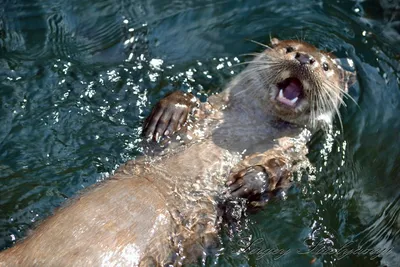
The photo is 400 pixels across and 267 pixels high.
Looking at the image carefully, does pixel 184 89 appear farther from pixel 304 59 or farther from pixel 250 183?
pixel 250 183

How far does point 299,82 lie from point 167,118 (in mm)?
857

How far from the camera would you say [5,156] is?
3.85 metres

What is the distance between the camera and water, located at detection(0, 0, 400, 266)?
148 inches

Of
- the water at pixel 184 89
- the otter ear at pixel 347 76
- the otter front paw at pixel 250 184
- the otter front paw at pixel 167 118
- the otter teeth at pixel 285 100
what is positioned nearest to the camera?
the otter front paw at pixel 250 184

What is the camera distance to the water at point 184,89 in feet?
12.3

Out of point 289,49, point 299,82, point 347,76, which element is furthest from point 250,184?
point 347,76

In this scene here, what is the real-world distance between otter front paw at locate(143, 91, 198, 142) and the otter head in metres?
0.57

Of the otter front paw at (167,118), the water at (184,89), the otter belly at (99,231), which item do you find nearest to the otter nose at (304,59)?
the water at (184,89)

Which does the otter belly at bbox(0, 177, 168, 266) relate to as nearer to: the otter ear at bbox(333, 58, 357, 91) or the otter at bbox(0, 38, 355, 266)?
the otter at bbox(0, 38, 355, 266)

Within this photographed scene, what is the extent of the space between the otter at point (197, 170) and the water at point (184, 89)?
0.21m

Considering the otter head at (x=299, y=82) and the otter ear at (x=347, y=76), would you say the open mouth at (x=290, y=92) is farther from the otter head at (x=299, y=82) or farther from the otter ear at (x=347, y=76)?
the otter ear at (x=347, y=76)

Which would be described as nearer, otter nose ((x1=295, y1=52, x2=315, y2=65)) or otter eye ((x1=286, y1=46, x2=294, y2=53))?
otter nose ((x1=295, y1=52, x2=315, y2=65))

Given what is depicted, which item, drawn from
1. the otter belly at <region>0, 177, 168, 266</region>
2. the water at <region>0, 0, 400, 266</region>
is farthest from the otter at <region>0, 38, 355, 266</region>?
Answer: the water at <region>0, 0, 400, 266</region>

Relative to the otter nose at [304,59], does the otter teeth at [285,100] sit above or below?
below
